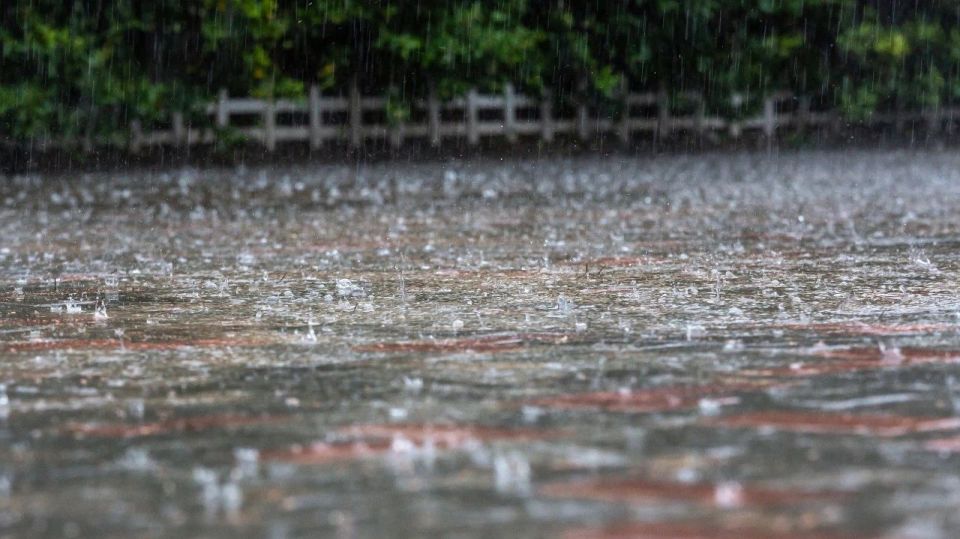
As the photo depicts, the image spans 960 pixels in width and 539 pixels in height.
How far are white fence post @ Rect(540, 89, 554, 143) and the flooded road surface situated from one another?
50.2ft

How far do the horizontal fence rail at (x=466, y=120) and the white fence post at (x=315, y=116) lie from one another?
14 mm

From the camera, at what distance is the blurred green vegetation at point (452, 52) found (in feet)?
65.7

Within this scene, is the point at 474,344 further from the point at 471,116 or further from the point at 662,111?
the point at 662,111

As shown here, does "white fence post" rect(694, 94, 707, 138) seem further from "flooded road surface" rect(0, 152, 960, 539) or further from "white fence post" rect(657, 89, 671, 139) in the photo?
"flooded road surface" rect(0, 152, 960, 539)

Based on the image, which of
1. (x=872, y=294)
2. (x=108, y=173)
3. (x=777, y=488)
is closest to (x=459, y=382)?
(x=777, y=488)

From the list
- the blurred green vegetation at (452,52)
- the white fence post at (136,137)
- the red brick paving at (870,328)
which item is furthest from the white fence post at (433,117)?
the red brick paving at (870,328)

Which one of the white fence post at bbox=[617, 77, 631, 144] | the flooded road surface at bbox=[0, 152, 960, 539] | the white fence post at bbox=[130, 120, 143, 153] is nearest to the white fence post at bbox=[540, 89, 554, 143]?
the white fence post at bbox=[617, 77, 631, 144]

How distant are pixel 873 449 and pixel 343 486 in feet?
3.29

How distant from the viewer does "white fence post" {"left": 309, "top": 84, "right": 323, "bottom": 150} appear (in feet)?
75.5

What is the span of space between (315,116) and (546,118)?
12.2 ft

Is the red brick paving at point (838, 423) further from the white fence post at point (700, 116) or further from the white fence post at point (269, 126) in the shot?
the white fence post at point (700, 116)

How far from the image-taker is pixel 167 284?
6691 millimetres

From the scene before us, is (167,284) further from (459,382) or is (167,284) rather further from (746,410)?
(746,410)

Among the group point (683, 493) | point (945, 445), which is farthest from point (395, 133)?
point (683, 493)
